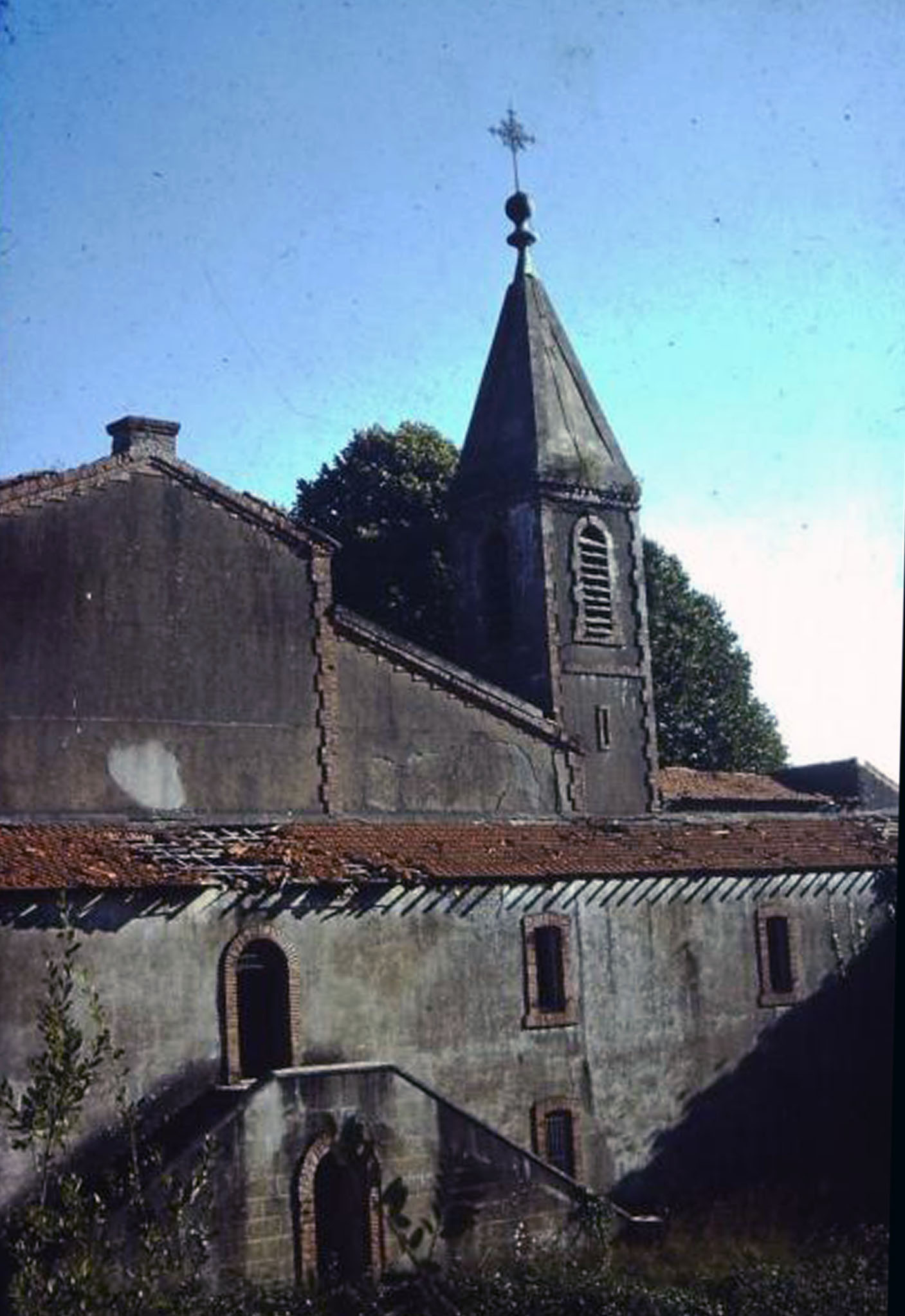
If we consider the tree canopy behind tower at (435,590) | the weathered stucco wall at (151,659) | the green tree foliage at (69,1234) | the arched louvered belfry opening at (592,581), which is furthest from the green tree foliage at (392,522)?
the green tree foliage at (69,1234)

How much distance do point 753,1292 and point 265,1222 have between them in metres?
5.87

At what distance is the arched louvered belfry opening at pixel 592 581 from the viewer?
28672 mm

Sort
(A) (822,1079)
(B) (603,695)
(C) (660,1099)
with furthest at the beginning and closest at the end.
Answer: (B) (603,695) → (A) (822,1079) → (C) (660,1099)

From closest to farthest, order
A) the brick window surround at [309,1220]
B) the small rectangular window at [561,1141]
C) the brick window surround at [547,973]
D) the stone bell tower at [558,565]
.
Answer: the brick window surround at [309,1220]
the small rectangular window at [561,1141]
the brick window surround at [547,973]
the stone bell tower at [558,565]

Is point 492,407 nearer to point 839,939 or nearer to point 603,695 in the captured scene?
point 603,695

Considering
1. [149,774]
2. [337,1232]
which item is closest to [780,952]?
[337,1232]

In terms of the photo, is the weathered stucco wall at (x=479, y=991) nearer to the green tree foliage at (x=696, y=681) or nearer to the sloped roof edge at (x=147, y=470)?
the sloped roof edge at (x=147, y=470)

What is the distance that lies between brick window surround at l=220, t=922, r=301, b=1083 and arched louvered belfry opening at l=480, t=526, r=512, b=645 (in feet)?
35.6

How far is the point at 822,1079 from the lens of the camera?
25516mm

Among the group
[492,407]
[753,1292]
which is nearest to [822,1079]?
[753,1292]

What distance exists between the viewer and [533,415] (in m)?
29.4

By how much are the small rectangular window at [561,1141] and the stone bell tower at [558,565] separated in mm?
6510

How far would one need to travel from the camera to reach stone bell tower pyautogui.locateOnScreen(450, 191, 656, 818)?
28141mm

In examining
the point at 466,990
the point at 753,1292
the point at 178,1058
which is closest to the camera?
the point at 753,1292
